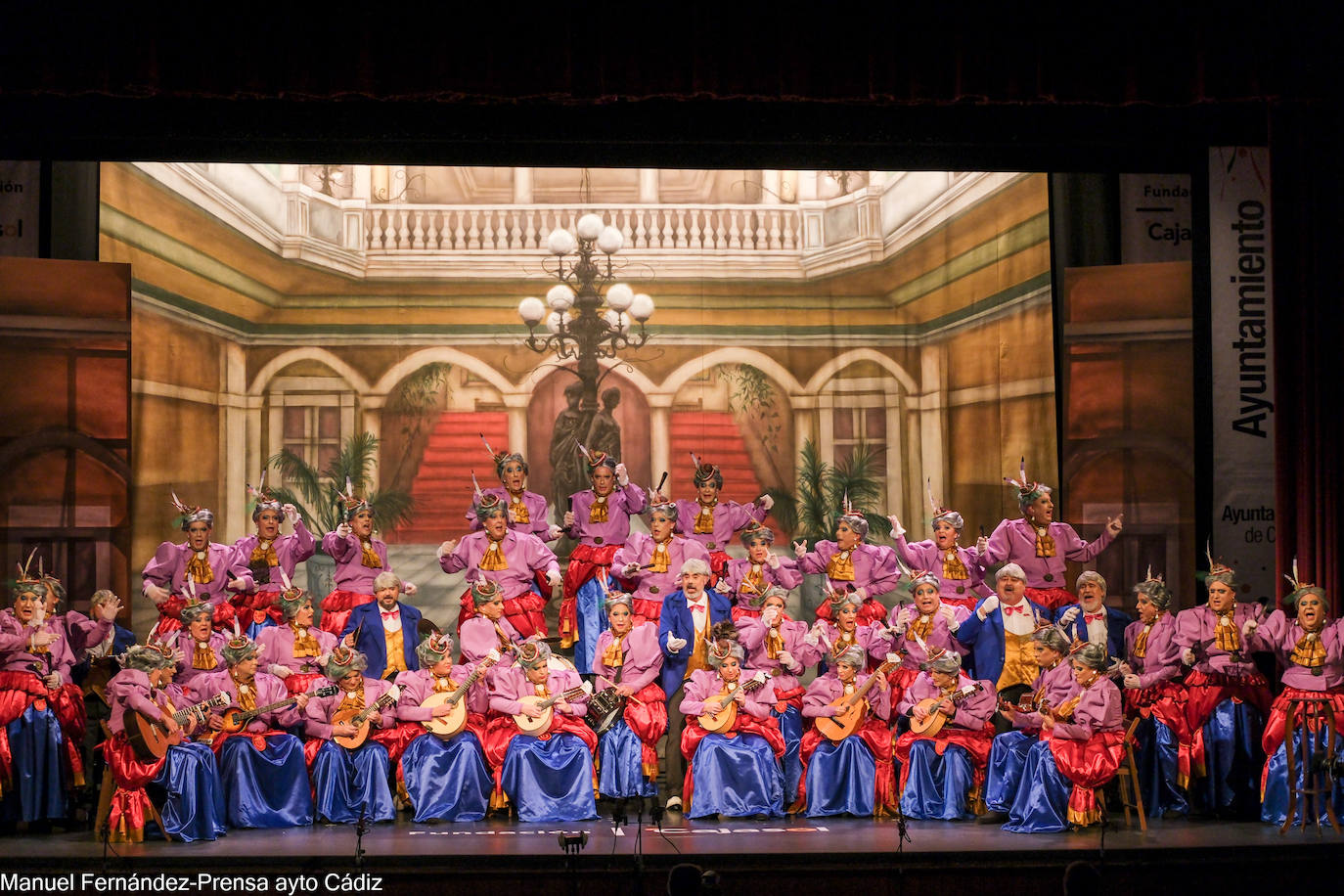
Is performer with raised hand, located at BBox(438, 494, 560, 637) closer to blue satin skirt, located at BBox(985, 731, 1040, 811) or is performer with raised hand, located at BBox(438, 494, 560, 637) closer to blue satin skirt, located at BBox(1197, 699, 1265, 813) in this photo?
blue satin skirt, located at BBox(985, 731, 1040, 811)

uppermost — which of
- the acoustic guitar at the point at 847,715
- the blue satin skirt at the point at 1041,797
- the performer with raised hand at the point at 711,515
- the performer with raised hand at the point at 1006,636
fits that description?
the performer with raised hand at the point at 711,515

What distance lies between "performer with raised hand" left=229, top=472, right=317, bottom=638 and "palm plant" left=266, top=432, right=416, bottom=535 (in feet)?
4.31

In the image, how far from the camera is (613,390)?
9562 mm

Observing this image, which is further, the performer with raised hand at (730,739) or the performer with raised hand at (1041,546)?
the performer with raised hand at (1041,546)

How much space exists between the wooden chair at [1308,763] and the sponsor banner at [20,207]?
7168 mm

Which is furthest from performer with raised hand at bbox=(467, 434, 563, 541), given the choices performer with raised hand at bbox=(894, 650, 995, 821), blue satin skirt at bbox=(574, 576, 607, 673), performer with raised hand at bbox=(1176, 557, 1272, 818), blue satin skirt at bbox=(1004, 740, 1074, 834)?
performer with raised hand at bbox=(1176, 557, 1272, 818)

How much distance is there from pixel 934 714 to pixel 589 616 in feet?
7.12

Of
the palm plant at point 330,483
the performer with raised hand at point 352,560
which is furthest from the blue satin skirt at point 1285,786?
the palm plant at point 330,483

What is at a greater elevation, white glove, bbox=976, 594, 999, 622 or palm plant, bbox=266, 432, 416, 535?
palm plant, bbox=266, 432, 416, 535

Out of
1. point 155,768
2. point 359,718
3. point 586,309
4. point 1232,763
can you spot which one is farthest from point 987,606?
point 155,768

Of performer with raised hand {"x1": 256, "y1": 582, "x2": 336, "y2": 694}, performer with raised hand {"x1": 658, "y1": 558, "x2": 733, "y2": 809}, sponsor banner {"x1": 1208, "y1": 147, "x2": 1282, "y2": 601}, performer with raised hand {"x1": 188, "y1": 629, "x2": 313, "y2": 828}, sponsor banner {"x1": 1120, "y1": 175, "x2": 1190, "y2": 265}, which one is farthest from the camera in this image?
sponsor banner {"x1": 1120, "y1": 175, "x2": 1190, "y2": 265}

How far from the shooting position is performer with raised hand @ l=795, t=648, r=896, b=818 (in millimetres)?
6562

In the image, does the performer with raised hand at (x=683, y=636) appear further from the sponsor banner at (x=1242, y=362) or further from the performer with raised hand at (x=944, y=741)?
the sponsor banner at (x=1242, y=362)

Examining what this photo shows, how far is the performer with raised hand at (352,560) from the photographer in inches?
294
